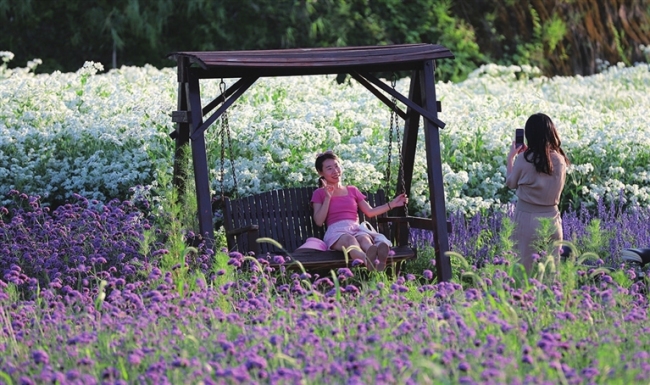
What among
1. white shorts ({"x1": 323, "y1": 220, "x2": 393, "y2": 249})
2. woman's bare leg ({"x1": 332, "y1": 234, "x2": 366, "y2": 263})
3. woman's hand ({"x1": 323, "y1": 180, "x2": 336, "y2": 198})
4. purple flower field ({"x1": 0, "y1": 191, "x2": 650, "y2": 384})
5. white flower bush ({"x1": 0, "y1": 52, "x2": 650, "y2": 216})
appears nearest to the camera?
purple flower field ({"x1": 0, "y1": 191, "x2": 650, "y2": 384})

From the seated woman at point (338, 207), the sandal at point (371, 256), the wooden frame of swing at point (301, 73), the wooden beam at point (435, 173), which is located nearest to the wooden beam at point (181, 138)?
the wooden frame of swing at point (301, 73)

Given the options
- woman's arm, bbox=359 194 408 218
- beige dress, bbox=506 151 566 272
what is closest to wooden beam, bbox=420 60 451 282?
woman's arm, bbox=359 194 408 218

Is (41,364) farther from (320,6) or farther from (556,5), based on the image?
(556,5)

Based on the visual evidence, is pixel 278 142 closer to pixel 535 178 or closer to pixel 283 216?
pixel 283 216

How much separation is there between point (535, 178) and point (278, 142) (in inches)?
106

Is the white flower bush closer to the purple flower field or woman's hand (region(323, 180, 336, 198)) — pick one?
woman's hand (region(323, 180, 336, 198))

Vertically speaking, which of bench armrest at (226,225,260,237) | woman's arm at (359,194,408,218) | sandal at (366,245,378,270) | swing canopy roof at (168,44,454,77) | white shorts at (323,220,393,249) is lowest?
sandal at (366,245,378,270)

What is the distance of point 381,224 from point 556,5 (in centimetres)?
1049

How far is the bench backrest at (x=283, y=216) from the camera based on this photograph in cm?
709

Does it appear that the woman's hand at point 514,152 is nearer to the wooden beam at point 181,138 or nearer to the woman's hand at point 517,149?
the woman's hand at point 517,149

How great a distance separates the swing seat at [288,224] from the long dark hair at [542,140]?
32.6 inches

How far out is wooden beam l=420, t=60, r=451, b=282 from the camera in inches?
264

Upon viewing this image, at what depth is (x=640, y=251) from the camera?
6371 mm

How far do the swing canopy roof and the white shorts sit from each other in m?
0.96
